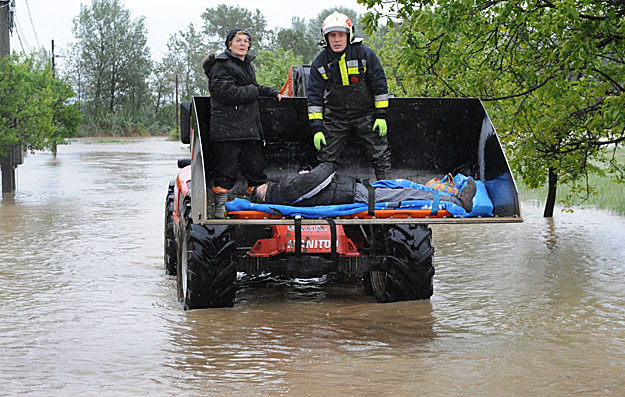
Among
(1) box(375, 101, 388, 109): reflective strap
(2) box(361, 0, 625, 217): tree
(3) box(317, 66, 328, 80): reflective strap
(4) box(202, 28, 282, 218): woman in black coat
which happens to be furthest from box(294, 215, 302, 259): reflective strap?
(2) box(361, 0, 625, 217): tree

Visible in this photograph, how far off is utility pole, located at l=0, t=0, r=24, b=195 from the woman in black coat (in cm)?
1515

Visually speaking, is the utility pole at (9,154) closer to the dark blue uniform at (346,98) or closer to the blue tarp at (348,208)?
the dark blue uniform at (346,98)

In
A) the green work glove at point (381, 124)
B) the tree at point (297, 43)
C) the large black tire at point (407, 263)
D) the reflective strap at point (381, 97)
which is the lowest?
the large black tire at point (407, 263)

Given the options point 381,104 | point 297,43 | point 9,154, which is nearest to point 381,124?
point 381,104

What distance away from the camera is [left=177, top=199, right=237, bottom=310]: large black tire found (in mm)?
8219

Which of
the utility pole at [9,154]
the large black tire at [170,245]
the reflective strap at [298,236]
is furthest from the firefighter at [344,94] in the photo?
the utility pole at [9,154]

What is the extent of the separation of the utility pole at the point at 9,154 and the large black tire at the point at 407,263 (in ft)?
53.6

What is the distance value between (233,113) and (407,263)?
2.23m

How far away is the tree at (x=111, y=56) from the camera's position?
89375mm

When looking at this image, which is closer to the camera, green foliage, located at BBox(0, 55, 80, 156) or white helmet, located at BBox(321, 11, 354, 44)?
white helmet, located at BBox(321, 11, 354, 44)

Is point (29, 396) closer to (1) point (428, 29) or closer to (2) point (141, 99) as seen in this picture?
(1) point (428, 29)

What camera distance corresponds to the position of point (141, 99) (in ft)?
299

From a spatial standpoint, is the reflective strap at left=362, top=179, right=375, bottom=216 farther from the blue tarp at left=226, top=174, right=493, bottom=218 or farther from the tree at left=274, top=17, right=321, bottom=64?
the tree at left=274, top=17, right=321, bottom=64

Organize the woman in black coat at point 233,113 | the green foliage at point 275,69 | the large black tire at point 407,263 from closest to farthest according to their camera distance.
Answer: the large black tire at point 407,263, the woman in black coat at point 233,113, the green foliage at point 275,69
